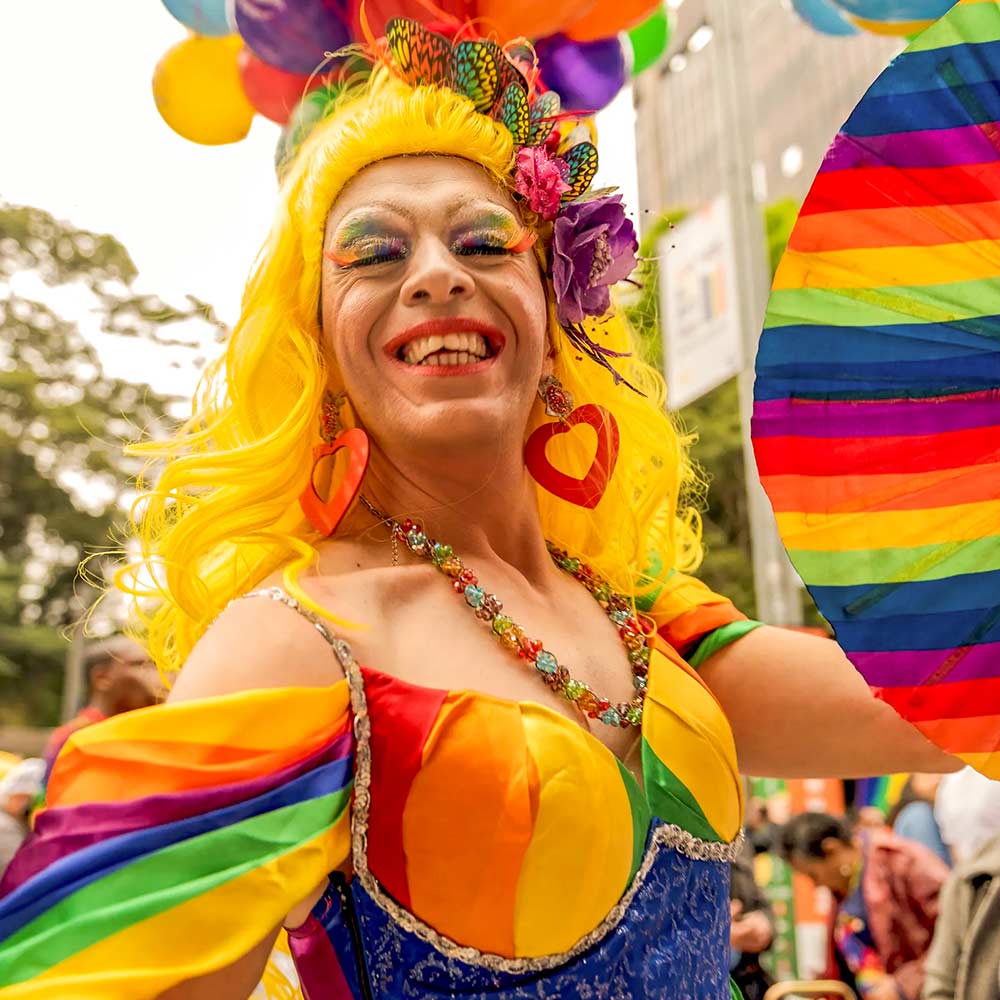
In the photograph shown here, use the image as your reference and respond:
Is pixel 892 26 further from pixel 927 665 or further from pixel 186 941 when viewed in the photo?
pixel 186 941

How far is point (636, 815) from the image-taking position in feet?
4.54

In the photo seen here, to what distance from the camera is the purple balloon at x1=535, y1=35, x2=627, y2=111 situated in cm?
192

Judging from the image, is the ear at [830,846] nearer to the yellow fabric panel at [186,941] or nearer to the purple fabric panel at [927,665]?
the purple fabric panel at [927,665]

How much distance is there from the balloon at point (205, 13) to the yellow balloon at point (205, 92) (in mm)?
17

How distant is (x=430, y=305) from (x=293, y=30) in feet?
1.74

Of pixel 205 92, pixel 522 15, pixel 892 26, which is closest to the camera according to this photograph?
pixel 522 15

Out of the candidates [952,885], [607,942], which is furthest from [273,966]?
[952,885]

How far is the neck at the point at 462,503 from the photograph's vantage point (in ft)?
5.29

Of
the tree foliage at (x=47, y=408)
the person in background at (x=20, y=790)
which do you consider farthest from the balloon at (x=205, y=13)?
the tree foliage at (x=47, y=408)

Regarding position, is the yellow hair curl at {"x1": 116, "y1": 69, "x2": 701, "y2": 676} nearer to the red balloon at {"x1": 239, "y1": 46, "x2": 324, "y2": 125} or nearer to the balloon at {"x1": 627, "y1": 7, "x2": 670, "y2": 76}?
the red balloon at {"x1": 239, "y1": 46, "x2": 324, "y2": 125}

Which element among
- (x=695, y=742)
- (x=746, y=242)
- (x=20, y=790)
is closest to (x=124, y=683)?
(x=20, y=790)

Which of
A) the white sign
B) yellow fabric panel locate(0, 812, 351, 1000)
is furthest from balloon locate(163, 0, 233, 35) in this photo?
the white sign

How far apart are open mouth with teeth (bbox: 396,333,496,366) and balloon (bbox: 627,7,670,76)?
1.15 meters

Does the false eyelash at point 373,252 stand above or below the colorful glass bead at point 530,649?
above
